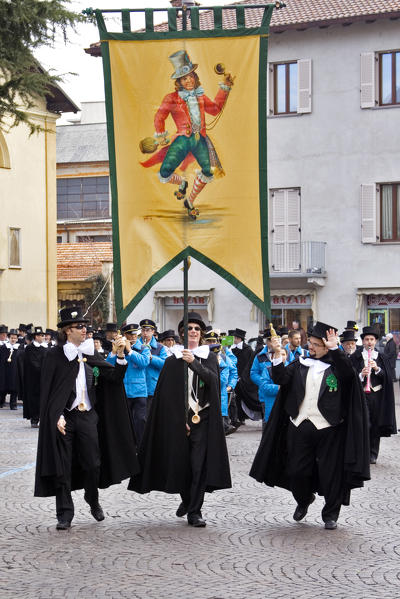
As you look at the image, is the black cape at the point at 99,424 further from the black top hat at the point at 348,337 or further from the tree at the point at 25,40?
the tree at the point at 25,40

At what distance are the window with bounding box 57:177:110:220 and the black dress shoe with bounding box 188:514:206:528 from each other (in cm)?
4110

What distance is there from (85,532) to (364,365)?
5.89m

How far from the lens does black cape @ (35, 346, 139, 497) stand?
364 inches

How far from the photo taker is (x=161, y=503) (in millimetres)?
10656

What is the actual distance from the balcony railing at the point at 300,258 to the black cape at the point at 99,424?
23661mm

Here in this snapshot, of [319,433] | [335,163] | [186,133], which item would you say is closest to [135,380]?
[186,133]

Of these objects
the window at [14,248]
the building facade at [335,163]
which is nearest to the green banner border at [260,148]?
the building facade at [335,163]

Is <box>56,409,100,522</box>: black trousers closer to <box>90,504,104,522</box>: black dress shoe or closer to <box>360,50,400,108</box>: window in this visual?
<box>90,504,104,522</box>: black dress shoe

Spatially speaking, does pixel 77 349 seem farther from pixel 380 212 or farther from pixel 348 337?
pixel 380 212

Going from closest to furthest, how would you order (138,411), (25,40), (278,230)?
(138,411)
(25,40)
(278,230)

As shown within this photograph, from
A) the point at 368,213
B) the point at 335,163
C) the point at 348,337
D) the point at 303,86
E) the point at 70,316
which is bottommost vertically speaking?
the point at 348,337

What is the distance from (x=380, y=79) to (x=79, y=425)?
25596 mm

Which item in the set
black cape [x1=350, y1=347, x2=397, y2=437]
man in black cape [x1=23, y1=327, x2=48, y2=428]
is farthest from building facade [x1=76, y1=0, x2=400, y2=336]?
black cape [x1=350, y1=347, x2=397, y2=437]

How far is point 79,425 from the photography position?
372 inches
